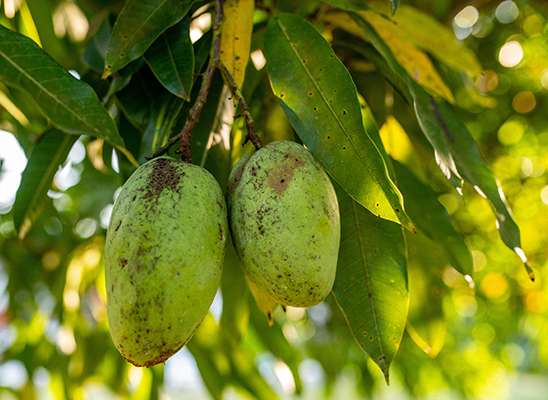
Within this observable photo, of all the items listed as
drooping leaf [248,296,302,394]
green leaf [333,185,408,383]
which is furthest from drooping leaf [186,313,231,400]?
green leaf [333,185,408,383]

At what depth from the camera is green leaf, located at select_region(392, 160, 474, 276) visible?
102 centimetres

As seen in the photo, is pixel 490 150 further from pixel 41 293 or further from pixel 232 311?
pixel 41 293

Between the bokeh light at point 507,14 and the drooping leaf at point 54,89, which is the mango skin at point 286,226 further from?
the bokeh light at point 507,14

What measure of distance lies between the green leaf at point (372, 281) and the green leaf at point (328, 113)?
0.80ft

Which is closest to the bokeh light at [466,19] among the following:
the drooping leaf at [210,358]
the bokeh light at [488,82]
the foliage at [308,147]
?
the foliage at [308,147]

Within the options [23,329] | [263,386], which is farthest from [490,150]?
[23,329]

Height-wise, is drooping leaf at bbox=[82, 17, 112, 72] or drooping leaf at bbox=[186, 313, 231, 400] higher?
drooping leaf at bbox=[82, 17, 112, 72]

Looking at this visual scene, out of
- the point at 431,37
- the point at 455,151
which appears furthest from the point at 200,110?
the point at 431,37

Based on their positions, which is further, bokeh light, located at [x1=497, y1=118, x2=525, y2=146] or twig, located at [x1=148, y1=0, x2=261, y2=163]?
bokeh light, located at [x1=497, y1=118, x2=525, y2=146]

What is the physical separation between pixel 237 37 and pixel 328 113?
0.32 metres

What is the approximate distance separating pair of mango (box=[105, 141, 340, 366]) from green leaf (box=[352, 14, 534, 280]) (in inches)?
11.2

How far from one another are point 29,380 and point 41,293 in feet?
1.98

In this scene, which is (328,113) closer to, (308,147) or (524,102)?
(308,147)

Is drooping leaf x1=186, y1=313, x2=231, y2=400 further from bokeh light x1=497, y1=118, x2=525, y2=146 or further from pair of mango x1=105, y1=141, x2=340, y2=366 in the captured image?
bokeh light x1=497, y1=118, x2=525, y2=146
